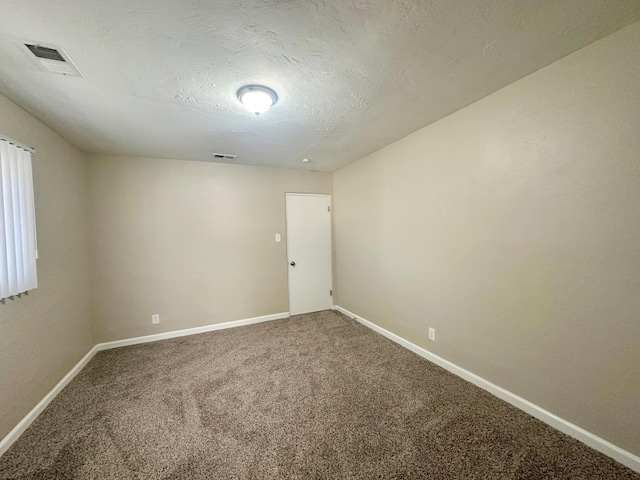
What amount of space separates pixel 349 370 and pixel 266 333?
1415 millimetres

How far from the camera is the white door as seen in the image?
160 inches

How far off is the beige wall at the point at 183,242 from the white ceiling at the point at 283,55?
100 cm

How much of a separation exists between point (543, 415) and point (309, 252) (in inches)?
126

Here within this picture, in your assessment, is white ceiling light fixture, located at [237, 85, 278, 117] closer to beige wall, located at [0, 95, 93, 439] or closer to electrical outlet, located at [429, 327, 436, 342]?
beige wall, located at [0, 95, 93, 439]

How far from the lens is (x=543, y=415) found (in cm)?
172

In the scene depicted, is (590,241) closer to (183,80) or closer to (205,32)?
(205,32)

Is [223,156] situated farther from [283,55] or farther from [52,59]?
[283,55]

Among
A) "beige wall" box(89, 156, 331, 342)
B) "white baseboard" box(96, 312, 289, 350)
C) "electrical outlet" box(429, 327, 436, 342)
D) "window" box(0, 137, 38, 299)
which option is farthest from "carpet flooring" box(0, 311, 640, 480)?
"window" box(0, 137, 38, 299)

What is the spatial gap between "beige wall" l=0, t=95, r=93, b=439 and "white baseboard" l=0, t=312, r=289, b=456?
1.8 inches

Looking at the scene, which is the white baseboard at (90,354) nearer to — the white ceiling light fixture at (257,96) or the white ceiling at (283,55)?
the white ceiling at (283,55)

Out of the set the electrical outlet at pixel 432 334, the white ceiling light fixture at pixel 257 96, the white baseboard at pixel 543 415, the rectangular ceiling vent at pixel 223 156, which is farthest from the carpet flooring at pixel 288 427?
the rectangular ceiling vent at pixel 223 156

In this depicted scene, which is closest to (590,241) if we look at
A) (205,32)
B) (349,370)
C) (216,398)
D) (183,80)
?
(349,370)

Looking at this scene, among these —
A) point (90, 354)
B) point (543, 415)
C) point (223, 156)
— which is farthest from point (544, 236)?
point (90, 354)

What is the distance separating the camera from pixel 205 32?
49.3 inches
